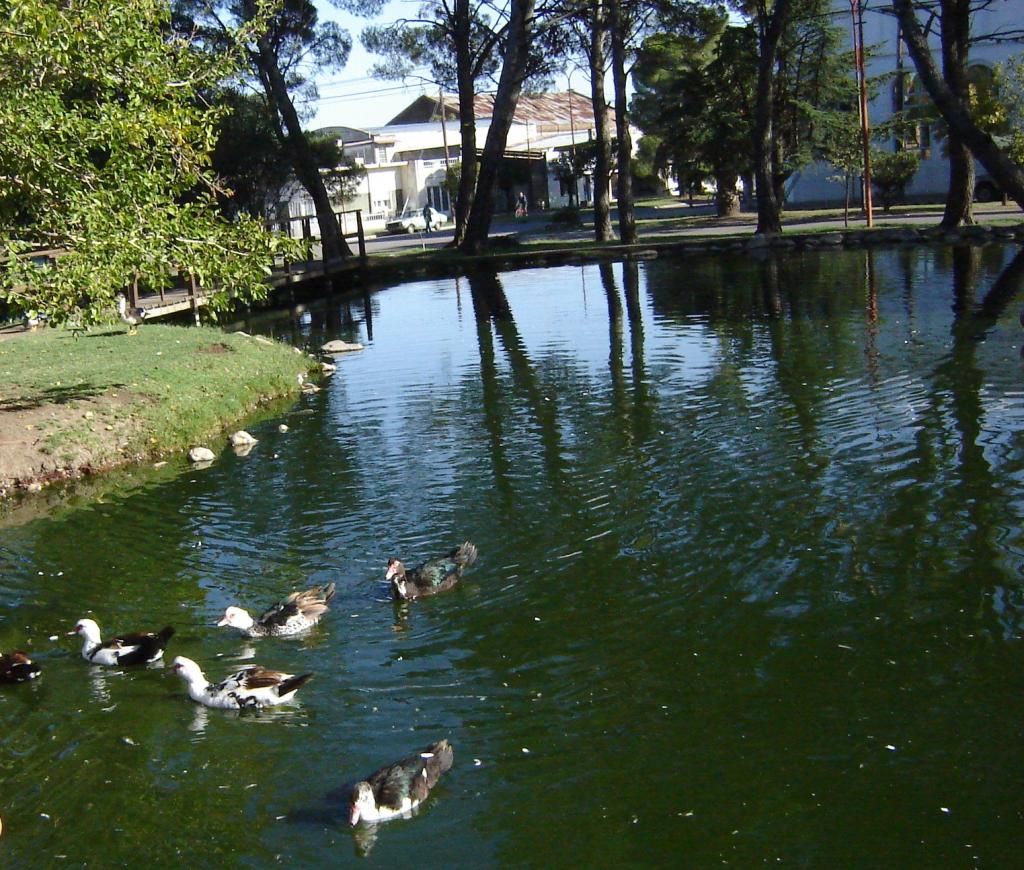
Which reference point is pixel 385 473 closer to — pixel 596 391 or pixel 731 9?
pixel 596 391

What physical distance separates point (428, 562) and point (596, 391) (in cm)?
838

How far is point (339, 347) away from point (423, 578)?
51.2ft

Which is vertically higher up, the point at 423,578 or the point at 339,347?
the point at 339,347

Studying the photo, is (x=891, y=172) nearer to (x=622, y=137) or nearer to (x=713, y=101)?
(x=713, y=101)

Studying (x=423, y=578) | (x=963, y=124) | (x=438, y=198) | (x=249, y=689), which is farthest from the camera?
(x=438, y=198)

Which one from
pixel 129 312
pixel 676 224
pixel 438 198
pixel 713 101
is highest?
pixel 713 101

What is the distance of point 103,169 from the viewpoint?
1542 cm

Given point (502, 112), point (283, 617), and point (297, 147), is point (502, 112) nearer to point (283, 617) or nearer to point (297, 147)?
point (297, 147)

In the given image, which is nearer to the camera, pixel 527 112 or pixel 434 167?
pixel 434 167

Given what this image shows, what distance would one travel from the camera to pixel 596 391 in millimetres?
18359

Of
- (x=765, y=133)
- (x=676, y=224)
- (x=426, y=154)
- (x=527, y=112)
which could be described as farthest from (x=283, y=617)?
(x=527, y=112)

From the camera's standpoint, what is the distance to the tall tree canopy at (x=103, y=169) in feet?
45.7

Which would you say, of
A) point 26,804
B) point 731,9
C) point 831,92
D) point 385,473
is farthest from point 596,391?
point 831,92

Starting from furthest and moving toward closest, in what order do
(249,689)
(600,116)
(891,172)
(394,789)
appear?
(891,172) → (600,116) → (249,689) → (394,789)
